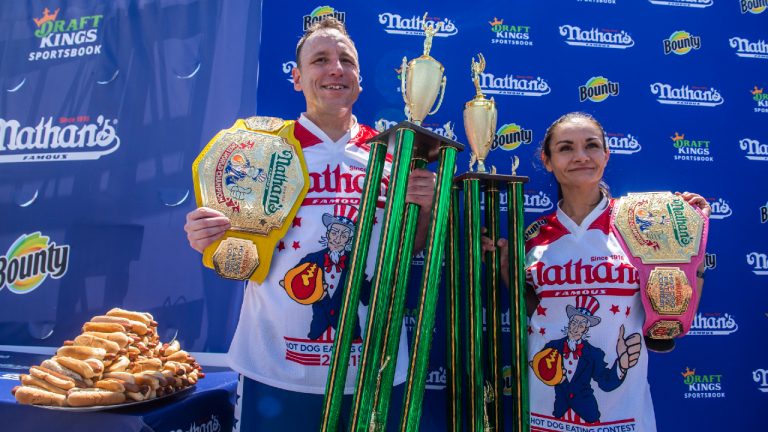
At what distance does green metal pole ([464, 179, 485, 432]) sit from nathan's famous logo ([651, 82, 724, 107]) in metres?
1.62

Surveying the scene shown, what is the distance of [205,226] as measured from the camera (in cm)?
158

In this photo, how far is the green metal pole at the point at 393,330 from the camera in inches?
52.0

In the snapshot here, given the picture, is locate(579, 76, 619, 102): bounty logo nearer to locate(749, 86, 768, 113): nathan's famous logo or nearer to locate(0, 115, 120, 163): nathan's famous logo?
locate(749, 86, 768, 113): nathan's famous logo

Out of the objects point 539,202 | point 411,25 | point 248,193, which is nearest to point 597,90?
point 539,202

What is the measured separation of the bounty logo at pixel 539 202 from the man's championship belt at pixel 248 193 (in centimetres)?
130

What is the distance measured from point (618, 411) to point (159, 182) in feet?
8.12

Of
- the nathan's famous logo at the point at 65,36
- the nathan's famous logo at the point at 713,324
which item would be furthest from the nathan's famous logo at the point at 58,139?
the nathan's famous logo at the point at 713,324

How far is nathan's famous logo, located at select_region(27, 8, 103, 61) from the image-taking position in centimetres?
295

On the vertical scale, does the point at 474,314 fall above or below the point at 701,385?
above

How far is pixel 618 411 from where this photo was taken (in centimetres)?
171

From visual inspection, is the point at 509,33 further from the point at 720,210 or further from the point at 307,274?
the point at 307,274

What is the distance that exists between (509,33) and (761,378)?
218 cm

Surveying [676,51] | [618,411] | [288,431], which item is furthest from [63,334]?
[676,51]

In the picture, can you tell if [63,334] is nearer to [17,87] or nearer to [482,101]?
[17,87]
